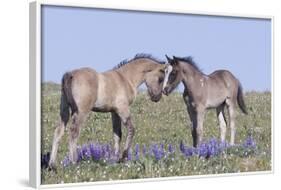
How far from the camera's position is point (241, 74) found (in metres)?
8.82

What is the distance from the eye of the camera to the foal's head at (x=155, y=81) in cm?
828

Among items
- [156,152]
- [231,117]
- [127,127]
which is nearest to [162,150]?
[156,152]

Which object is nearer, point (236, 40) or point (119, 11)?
point (119, 11)

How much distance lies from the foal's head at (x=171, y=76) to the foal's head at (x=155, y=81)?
0.05 meters

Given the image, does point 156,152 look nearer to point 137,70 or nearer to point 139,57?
point 137,70

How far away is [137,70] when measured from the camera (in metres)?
8.20

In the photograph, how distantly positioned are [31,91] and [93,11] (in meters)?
1.00

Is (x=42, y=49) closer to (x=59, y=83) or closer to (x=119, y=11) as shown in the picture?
(x=59, y=83)

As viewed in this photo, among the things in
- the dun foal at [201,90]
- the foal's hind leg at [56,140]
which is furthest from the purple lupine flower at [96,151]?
the dun foal at [201,90]

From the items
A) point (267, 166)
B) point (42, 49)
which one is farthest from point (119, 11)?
point (267, 166)

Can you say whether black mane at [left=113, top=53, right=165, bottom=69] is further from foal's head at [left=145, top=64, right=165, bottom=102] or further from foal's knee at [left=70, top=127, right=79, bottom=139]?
foal's knee at [left=70, top=127, right=79, bottom=139]

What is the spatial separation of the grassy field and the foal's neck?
155 mm

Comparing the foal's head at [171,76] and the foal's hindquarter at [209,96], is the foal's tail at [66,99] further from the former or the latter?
the foal's hindquarter at [209,96]

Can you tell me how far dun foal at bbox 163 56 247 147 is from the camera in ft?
27.7
